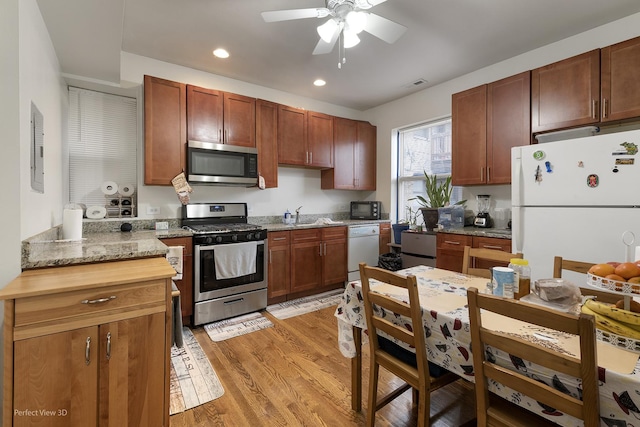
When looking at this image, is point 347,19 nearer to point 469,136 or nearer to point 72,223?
point 469,136

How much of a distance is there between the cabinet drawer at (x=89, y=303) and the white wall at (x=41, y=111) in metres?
0.46

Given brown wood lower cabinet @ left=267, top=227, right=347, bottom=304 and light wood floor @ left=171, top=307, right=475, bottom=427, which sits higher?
brown wood lower cabinet @ left=267, top=227, right=347, bottom=304

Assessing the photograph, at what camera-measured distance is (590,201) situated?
6.84ft

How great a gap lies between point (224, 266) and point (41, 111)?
1.82m

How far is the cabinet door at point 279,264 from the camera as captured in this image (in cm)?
340

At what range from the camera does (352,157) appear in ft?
14.9

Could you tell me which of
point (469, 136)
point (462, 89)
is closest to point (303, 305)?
point (469, 136)

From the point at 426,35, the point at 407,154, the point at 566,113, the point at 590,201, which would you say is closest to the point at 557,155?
the point at 590,201

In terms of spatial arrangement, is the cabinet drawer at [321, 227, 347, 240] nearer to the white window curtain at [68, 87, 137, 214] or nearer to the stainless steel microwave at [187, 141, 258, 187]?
the stainless steel microwave at [187, 141, 258, 187]

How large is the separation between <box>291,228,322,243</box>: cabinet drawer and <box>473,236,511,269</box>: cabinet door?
1807mm

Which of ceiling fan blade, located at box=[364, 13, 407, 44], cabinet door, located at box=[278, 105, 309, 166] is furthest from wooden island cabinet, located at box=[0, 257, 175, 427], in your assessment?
cabinet door, located at box=[278, 105, 309, 166]

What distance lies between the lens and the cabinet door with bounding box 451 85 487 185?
10.5ft

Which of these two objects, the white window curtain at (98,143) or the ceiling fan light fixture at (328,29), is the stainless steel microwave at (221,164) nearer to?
the white window curtain at (98,143)

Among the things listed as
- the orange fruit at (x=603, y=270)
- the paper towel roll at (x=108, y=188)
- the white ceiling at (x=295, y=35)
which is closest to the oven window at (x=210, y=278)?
the paper towel roll at (x=108, y=188)
